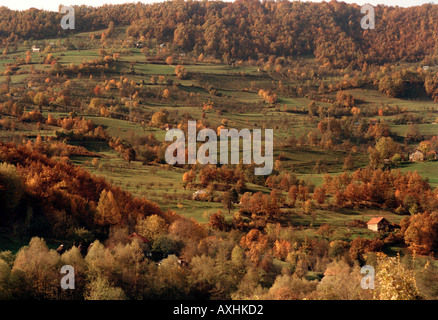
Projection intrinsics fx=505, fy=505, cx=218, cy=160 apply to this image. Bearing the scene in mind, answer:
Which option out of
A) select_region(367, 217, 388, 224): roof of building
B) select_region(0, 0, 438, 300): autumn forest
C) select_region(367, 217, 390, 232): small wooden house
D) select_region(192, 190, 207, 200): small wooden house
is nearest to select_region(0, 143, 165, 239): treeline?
select_region(0, 0, 438, 300): autumn forest

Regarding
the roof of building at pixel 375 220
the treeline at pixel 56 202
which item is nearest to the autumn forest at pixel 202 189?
Result: the treeline at pixel 56 202

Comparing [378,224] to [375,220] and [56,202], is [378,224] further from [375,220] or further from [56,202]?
[56,202]

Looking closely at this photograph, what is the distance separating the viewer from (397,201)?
8094 cm

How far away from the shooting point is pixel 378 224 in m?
65.8

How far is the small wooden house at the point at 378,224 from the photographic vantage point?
6525 cm

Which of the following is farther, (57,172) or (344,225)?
(344,225)

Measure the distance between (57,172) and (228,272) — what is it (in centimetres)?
3213

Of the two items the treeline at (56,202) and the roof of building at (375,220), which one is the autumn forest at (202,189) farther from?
the roof of building at (375,220)

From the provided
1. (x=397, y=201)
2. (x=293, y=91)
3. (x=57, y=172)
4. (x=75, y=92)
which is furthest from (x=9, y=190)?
(x=293, y=91)

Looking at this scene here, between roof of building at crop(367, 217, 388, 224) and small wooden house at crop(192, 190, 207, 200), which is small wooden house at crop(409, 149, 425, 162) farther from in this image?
small wooden house at crop(192, 190, 207, 200)

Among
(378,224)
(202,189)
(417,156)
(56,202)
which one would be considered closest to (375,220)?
(378,224)

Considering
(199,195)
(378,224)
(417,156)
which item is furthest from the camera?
(417,156)
